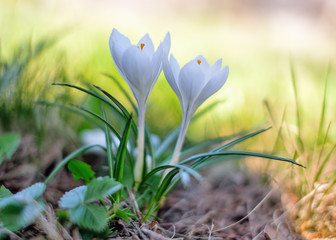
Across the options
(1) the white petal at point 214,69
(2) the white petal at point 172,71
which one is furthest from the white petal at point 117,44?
(1) the white petal at point 214,69

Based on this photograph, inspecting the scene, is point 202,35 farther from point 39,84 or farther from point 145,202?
point 145,202

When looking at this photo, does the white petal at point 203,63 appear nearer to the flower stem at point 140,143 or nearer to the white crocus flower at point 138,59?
the white crocus flower at point 138,59

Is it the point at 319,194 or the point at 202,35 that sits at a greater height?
the point at 202,35

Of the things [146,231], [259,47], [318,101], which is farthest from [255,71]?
[146,231]

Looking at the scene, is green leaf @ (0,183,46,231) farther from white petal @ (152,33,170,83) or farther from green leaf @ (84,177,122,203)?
white petal @ (152,33,170,83)

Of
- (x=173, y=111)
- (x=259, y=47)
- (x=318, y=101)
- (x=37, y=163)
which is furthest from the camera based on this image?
(x=259, y=47)
